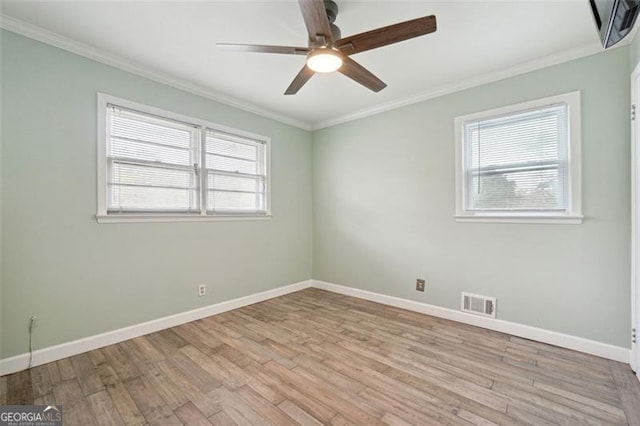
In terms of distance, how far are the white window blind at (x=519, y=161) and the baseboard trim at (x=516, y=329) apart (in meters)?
1.15

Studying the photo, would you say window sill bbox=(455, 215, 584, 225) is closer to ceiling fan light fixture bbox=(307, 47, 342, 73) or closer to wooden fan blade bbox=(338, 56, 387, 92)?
wooden fan blade bbox=(338, 56, 387, 92)

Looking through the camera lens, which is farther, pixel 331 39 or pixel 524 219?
pixel 524 219

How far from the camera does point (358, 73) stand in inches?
89.4

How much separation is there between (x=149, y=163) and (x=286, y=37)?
1.81 metres

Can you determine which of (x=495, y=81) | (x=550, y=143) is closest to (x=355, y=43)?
(x=495, y=81)

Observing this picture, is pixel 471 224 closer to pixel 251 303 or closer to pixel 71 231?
pixel 251 303

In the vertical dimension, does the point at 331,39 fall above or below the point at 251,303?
above

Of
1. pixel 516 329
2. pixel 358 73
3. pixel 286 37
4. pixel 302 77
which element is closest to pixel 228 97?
Answer: pixel 286 37

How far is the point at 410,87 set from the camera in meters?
3.25

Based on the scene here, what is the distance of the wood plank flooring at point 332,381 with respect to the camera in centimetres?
169

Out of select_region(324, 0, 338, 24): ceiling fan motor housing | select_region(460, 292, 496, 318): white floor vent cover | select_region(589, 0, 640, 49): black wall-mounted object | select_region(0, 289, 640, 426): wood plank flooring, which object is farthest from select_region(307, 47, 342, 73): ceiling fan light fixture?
select_region(460, 292, 496, 318): white floor vent cover

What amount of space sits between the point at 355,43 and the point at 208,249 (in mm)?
2656

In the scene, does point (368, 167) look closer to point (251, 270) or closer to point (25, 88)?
point (251, 270)

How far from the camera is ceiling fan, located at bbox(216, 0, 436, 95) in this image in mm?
1651
